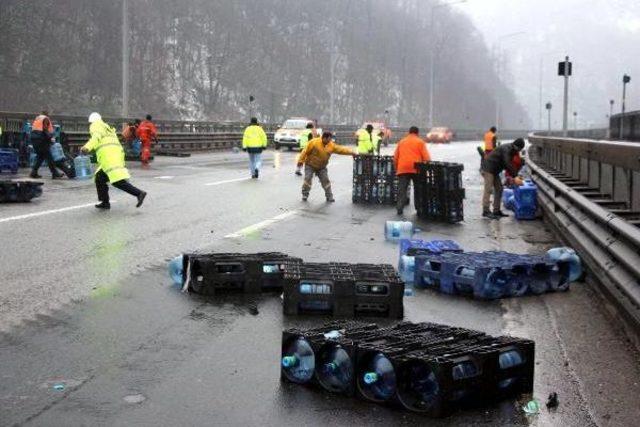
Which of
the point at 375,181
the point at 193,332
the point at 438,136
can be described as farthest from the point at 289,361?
the point at 438,136

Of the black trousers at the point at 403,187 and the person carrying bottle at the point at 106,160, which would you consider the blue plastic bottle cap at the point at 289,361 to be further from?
the black trousers at the point at 403,187

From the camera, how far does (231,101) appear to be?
9225cm

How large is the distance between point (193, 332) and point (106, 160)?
944 centimetres

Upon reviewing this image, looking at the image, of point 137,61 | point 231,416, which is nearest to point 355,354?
point 231,416

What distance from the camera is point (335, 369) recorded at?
5441mm

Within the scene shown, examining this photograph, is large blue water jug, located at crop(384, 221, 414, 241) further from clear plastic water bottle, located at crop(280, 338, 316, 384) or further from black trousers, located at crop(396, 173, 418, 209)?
clear plastic water bottle, located at crop(280, 338, 316, 384)

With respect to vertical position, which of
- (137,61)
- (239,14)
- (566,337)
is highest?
(239,14)

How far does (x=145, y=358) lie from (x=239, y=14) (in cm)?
9947

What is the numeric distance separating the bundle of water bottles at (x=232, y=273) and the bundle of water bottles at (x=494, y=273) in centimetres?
147

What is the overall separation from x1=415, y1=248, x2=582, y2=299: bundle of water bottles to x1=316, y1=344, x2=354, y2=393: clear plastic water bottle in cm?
354

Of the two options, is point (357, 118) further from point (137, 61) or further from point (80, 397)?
point (80, 397)

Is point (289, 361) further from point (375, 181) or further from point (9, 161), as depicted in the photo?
point (9, 161)

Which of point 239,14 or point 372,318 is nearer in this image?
point 372,318

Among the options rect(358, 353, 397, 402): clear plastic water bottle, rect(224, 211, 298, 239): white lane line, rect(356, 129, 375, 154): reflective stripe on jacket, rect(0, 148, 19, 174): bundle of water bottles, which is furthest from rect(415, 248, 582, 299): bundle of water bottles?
rect(356, 129, 375, 154): reflective stripe on jacket
